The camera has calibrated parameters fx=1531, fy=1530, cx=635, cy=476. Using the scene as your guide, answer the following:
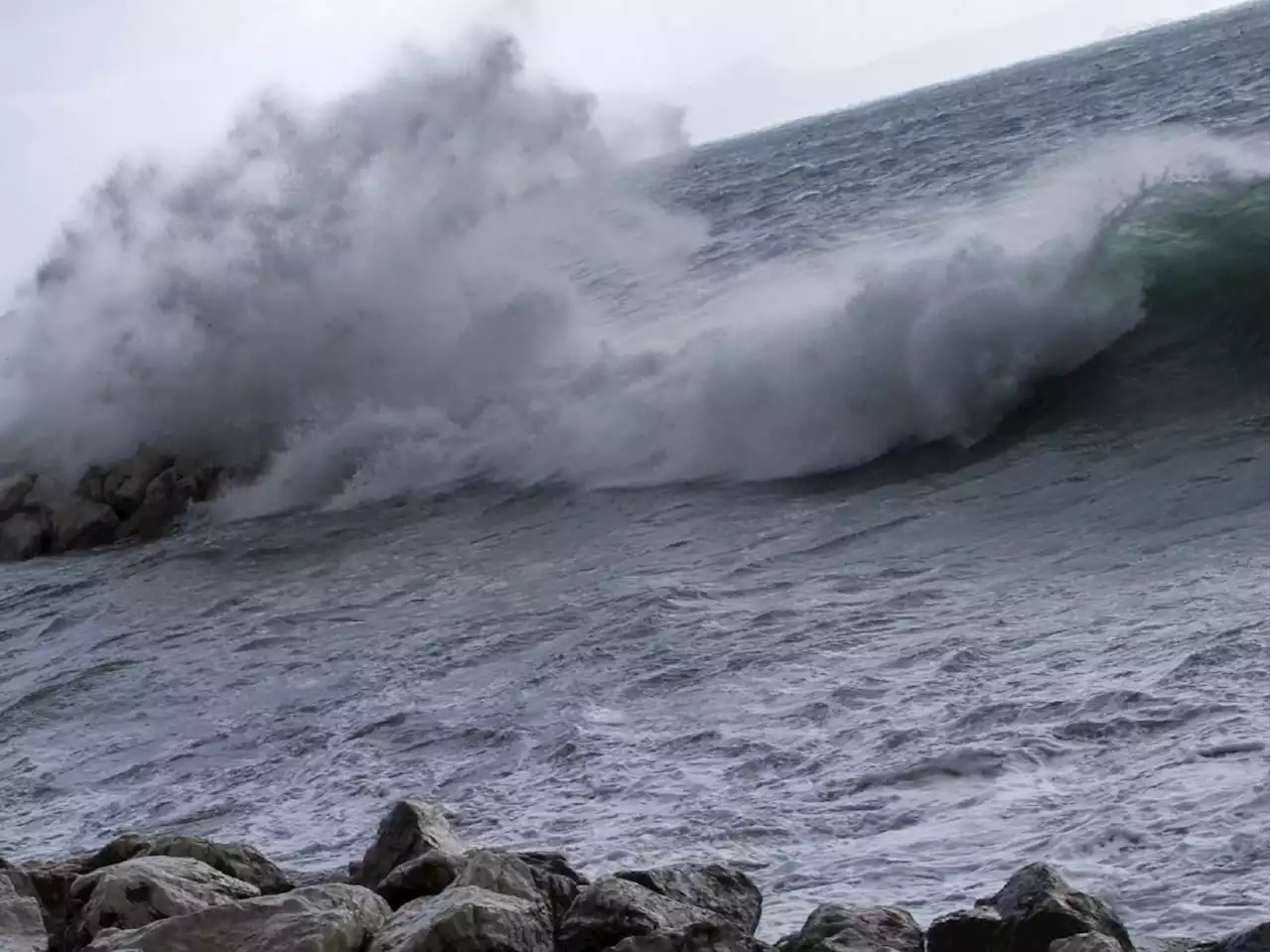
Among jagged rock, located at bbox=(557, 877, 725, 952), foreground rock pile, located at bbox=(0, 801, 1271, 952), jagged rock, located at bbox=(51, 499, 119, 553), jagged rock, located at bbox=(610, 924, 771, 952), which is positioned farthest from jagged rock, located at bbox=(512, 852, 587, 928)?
jagged rock, located at bbox=(51, 499, 119, 553)

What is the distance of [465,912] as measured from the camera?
4.26 meters

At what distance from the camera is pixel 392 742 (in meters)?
7.28

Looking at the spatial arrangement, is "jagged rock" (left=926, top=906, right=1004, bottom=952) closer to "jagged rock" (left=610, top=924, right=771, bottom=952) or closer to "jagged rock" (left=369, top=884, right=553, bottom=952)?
"jagged rock" (left=610, top=924, right=771, bottom=952)

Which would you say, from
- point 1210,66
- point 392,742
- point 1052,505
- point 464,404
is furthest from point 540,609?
point 1210,66

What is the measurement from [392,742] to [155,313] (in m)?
11.4

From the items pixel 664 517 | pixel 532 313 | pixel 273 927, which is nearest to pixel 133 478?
pixel 532 313

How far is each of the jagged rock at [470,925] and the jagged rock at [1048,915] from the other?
131 centimetres

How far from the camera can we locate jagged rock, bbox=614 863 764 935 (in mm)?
4578

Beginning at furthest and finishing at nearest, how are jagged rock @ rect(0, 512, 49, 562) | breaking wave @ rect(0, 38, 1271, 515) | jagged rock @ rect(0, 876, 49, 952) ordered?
1. jagged rock @ rect(0, 512, 49, 562)
2. breaking wave @ rect(0, 38, 1271, 515)
3. jagged rock @ rect(0, 876, 49, 952)

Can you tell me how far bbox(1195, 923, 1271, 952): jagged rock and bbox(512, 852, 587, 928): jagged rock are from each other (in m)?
1.86

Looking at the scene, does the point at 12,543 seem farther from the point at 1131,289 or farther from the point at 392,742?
the point at 1131,289

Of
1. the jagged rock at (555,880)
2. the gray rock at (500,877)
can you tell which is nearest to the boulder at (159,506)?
the jagged rock at (555,880)

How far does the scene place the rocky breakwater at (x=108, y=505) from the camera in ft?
51.1

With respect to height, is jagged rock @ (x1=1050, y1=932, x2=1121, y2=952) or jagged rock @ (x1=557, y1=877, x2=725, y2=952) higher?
Answer: jagged rock @ (x1=557, y1=877, x2=725, y2=952)
